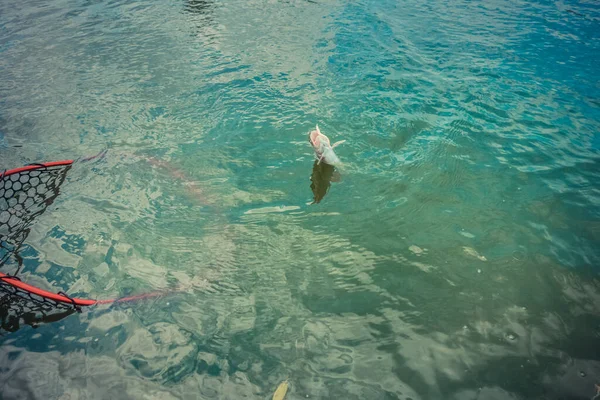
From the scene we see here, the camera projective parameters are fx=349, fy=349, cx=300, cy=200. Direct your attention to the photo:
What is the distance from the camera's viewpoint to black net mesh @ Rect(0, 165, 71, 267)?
4.75 metres

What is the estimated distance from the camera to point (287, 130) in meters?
6.69

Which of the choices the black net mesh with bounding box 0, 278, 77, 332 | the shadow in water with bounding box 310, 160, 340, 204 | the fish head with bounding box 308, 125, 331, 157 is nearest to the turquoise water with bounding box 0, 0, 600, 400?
the shadow in water with bounding box 310, 160, 340, 204

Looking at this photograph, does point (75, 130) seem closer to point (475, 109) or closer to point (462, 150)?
point (462, 150)

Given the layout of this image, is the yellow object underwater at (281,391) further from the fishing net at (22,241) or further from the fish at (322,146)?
the fish at (322,146)

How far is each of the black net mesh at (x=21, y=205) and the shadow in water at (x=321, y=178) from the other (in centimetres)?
395

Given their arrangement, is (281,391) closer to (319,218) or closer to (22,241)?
(319,218)

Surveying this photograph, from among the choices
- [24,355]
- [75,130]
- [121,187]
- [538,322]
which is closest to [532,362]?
[538,322]

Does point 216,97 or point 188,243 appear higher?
point 216,97

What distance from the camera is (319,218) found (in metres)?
4.96

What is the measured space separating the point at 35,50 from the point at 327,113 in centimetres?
931

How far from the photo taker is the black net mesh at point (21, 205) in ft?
15.6

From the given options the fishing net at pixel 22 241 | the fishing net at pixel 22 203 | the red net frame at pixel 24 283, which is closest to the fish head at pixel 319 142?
the red net frame at pixel 24 283

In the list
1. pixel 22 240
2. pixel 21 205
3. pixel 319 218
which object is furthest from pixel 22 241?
pixel 319 218

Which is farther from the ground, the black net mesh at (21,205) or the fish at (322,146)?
the fish at (322,146)
